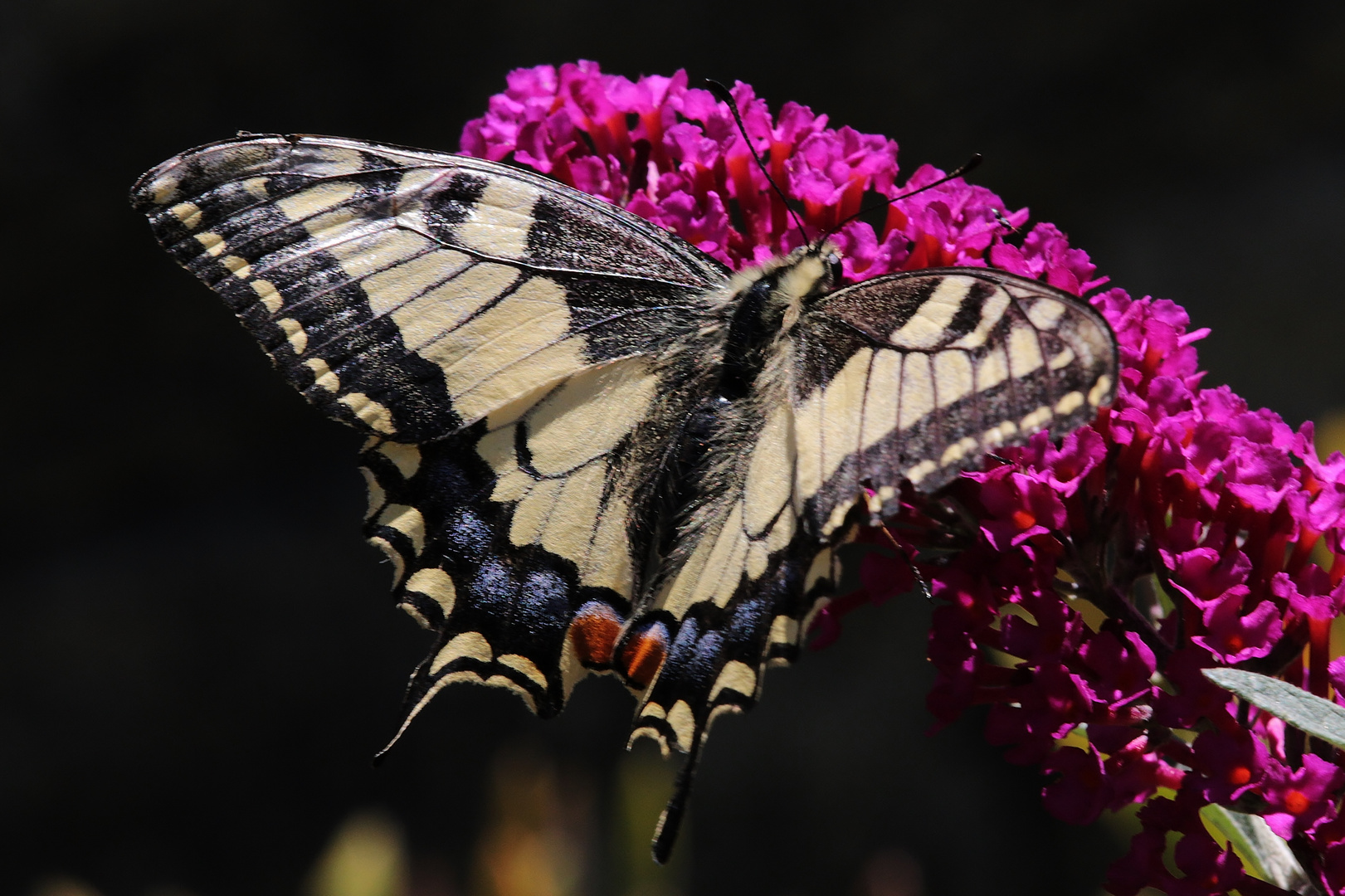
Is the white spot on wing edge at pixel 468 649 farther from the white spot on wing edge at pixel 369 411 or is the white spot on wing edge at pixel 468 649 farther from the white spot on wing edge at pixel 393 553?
the white spot on wing edge at pixel 369 411

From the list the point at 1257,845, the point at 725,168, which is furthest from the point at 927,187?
the point at 1257,845

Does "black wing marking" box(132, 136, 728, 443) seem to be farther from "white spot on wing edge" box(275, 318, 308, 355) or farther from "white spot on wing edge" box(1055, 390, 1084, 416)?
"white spot on wing edge" box(1055, 390, 1084, 416)

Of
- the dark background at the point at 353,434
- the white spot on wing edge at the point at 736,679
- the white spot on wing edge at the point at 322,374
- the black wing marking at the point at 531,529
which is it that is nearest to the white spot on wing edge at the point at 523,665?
the black wing marking at the point at 531,529

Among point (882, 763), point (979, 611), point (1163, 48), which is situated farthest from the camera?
point (882, 763)

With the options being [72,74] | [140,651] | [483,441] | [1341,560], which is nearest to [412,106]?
[72,74]

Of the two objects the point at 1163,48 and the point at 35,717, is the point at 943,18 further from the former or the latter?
the point at 35,717

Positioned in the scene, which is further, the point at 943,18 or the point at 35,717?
the point at 35,717

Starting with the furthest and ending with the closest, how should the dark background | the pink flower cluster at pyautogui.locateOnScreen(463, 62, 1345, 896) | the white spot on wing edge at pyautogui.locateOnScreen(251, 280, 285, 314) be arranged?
the dark background, the white spot on wing edge at pyautogui.locateOnScreen(251, 280, 285, 314), the pink flower cluster at pyautogui.locateOnScreen(463, 62, 1345, 896)

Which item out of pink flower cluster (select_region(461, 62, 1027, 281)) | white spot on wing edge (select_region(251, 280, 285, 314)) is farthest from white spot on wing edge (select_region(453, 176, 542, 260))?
white spot on wing edge (select_region(251, 280, 285, 314))
